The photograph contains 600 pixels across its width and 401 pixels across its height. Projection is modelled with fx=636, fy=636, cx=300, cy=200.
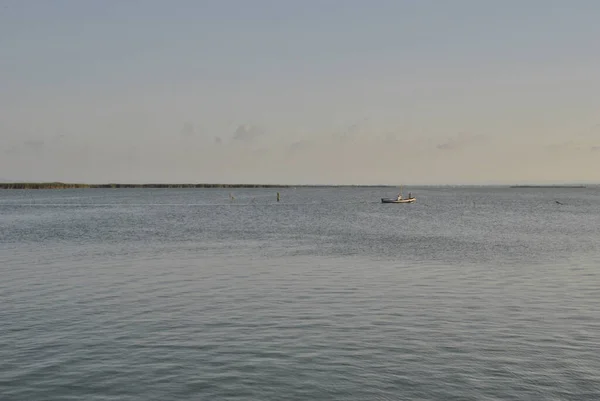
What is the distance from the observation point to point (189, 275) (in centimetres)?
3812

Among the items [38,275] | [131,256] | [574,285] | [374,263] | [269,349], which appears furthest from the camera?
[131,256]

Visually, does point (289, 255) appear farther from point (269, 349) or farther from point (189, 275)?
point (269, 349)

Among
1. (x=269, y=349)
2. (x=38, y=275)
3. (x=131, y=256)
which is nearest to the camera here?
(x=269, y=349)

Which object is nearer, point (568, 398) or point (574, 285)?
point (568, 398)

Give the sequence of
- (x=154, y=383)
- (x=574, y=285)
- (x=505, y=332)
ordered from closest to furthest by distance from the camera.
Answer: (x=154, y=383) → (x=505, y=332) → (x=574, y=285)

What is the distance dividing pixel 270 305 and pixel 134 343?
802 cm

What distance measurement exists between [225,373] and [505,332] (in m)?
11.0

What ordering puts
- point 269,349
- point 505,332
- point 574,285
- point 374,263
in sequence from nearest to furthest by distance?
point 269,349 → point 505,332 → point 574,285 → point 374,263

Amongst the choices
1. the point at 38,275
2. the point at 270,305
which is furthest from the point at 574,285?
the point at 38,275

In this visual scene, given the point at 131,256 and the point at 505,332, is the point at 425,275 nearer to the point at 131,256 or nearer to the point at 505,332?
the point at 505,332

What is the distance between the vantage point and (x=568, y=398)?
661 inches

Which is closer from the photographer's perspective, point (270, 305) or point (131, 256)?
point (270, 305)

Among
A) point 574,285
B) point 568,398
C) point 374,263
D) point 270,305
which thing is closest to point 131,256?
point 374,263

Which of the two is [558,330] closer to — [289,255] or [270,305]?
[270,305]
